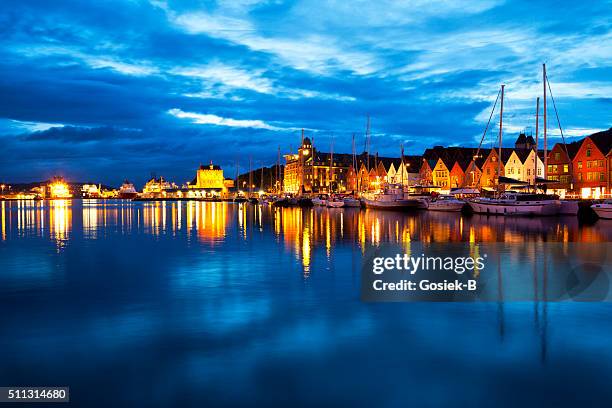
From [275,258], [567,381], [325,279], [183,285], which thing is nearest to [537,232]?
[275,258]

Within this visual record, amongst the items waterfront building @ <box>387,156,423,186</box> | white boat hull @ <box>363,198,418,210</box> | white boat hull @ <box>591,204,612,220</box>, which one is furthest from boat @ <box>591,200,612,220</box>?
waterfront building @ <box>387,156,423,186</box>

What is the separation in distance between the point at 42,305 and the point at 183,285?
448 cm

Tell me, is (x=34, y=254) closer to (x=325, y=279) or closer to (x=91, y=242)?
(x=91, y=242)

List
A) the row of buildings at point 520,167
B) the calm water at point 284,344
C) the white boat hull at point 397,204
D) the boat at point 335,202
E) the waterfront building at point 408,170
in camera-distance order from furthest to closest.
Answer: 1. the waterfront building at point 408,170
2. the boat at point 335,202
3. the row of buildings at point 520,167
4. the white boat hull at point 397,204
5. the calm water at point 284,344

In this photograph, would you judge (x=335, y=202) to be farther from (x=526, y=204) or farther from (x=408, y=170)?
(x=408, y=170)

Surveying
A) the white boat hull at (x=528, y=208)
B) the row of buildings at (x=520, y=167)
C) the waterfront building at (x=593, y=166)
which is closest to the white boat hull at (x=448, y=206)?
the row of buildings at (x=520, y=167)

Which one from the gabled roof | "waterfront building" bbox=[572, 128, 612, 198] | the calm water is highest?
the gabled roof

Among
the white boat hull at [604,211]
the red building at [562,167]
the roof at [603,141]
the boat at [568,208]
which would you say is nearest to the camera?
the white boat hull at [604,211]

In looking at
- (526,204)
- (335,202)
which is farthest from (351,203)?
(526,204)

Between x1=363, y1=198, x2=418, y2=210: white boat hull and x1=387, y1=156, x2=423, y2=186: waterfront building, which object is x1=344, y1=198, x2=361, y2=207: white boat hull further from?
x1=387, y1=156, x2=423, y2=186: waterfront building

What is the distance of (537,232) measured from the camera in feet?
125

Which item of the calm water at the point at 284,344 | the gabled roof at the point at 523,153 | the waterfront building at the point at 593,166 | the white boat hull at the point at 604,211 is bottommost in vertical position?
the calm water at the point at 284,344

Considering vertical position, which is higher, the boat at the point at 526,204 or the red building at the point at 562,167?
the red building at the point at 562,167

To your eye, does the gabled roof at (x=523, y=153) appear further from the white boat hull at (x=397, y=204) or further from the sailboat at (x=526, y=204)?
the sailboat at (x=526, y=204)
